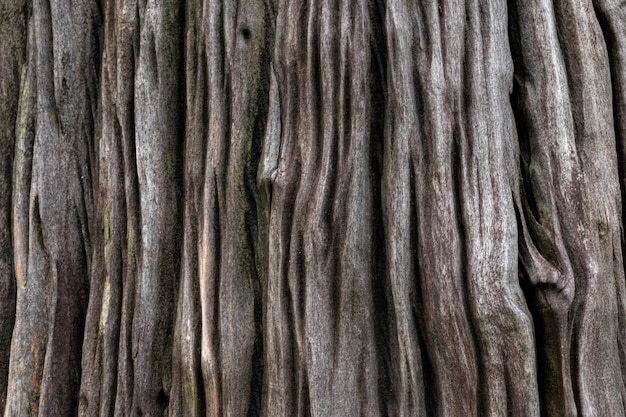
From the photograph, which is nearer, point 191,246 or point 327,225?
point 327,225

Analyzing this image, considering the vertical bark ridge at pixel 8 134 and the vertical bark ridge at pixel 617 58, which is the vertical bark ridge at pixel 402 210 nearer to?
the vertical bark ridge at pixel 617 58

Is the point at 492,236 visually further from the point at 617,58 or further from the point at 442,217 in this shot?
the point at 617,58

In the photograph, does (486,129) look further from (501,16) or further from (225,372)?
(225,372)

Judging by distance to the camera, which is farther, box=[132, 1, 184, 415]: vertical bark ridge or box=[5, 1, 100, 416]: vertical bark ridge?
box=[5, 1, 100, 416]: vertical bark ridge

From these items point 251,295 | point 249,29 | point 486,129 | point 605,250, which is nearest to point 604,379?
point 605,250

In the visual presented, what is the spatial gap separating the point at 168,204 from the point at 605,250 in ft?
4.09

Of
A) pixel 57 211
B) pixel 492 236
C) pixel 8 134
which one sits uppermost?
pixel 8 134

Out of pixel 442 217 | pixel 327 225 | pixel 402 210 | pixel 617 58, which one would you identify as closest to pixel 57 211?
pixel 327 225

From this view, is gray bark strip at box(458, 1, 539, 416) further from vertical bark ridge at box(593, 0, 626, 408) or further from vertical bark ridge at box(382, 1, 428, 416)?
vertical bark ridge at box(593, 0, 626, 408)

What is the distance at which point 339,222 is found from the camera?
68.4 inches

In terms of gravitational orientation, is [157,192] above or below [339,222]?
above

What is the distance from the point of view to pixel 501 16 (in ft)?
6.04

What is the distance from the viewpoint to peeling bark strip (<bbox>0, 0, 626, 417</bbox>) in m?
1.68

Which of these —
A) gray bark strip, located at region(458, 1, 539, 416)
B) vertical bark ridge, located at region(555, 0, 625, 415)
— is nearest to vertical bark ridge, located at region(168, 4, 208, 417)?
gray bark strip, located at region(458, 1, 539, 416)
